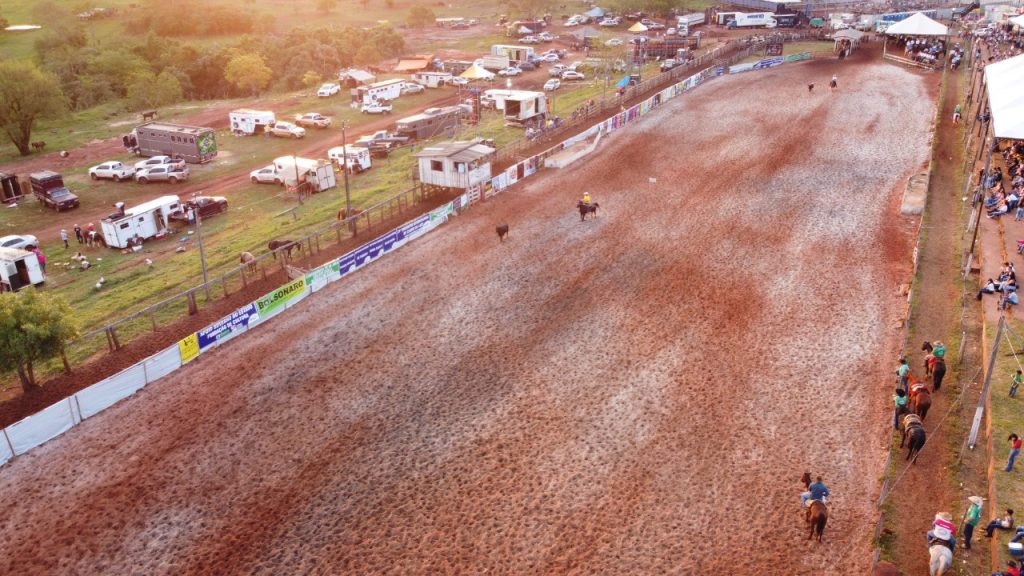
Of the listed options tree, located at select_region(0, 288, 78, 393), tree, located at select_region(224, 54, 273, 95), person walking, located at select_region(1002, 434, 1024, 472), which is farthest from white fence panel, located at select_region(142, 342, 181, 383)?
tree, located at select_region(224, 54, 273, 95)

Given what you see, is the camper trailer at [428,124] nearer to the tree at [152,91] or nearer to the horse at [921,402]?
the tree at [152,91]

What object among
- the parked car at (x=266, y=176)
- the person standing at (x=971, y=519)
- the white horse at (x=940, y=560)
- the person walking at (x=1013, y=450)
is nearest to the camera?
the white horse at (x=940, y=560)

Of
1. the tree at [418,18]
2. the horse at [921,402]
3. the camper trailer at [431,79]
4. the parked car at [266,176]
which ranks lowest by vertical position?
the horse at [921,402]

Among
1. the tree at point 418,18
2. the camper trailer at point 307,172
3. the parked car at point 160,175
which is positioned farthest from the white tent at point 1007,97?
the tree at point 418,18

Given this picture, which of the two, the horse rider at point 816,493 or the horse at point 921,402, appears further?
the horse at point 921,402

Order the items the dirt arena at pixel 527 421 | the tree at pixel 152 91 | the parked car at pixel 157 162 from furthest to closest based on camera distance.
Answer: the tree at pixel 152 91 < the parked car at pixel 157 162 < the dirt arena at pixel 527 421

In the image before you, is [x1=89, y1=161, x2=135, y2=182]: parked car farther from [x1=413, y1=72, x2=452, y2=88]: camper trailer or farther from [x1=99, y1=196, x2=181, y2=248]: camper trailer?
[x1=413, y1=72, x2=452, y2=88]: camper trailer

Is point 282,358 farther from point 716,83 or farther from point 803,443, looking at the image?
point 716,83
